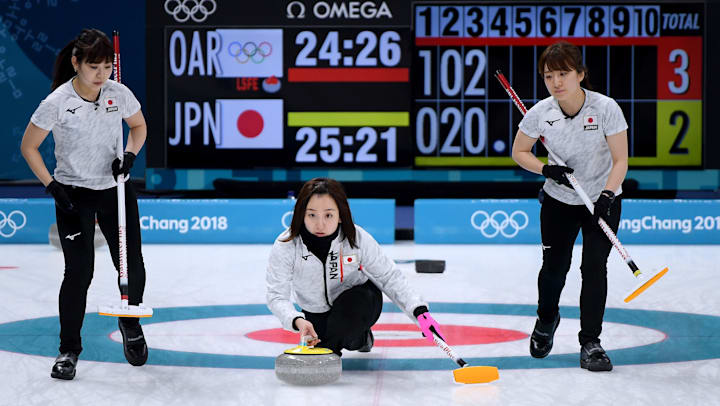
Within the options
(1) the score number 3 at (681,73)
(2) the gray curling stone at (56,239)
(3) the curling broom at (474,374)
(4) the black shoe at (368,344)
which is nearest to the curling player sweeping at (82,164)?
(4) the black shoe at (368,344)

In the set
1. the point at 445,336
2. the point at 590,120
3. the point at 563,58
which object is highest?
the point at 563,58

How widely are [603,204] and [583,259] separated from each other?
1.12 ft

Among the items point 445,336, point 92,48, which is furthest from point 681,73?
point 92,48

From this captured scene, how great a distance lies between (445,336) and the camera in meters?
4.88

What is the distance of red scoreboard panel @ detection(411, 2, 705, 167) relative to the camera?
11.8 metres

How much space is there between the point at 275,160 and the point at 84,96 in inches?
297

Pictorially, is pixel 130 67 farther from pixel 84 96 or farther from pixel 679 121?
pixel 84 96

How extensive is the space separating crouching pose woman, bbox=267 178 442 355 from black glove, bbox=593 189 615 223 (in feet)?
2.61

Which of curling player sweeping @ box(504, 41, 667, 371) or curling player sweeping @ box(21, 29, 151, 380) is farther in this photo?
curling player sweeping @ box(504, 41, 667, 371)

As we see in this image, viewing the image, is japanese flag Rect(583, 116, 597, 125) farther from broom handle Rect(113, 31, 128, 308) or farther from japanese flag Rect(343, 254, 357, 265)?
broom handle Rect(113, 31, 128, 308)

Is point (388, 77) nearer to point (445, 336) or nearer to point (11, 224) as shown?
point (11, 224)

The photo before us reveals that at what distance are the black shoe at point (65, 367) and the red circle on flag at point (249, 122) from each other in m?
7.66

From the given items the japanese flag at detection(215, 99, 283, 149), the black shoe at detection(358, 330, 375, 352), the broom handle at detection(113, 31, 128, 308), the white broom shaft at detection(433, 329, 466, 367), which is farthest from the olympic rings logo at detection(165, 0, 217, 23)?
the white broom shaft at detection(433, 329, 466, 367)

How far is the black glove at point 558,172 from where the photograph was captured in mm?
4039
